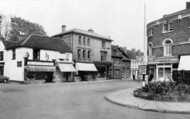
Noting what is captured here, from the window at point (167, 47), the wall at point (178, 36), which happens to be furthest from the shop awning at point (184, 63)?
the window at point (167, 47)

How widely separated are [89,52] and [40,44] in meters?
11.9

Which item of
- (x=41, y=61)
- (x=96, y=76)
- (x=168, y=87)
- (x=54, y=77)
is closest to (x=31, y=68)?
(x=41, y=61)

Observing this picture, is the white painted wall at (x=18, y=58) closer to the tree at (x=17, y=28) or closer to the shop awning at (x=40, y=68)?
the shop awning at (x=40, y=68)

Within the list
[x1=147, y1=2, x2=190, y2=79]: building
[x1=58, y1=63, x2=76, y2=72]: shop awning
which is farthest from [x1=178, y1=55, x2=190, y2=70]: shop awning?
[x1=58, y1=63, x2=76, y2=72]: shop awning

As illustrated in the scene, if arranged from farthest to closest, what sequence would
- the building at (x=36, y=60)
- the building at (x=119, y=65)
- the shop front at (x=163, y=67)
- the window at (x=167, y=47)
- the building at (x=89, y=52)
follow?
the building at (x=119, y=65) → the building at (x=89, y=52) → the building at (x=36, y=60) → the window at (x=167, y=47) → the shop front at (x=163, y=67)

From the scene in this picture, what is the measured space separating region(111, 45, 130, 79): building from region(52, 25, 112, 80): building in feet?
9.34

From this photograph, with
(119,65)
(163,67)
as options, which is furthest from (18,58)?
(119,65)

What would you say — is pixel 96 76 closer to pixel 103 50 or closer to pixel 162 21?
pixel 103 50

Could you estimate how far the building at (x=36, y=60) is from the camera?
103 feet

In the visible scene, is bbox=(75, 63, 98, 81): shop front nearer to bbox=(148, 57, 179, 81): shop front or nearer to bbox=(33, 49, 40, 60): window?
bbox=(33, 49, 40, 60): window

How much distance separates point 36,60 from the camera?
32.1 metres

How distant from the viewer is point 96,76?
43.3 metres

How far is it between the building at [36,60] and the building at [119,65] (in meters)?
15.2

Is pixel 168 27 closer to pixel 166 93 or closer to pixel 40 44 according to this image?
pixel 166 93
